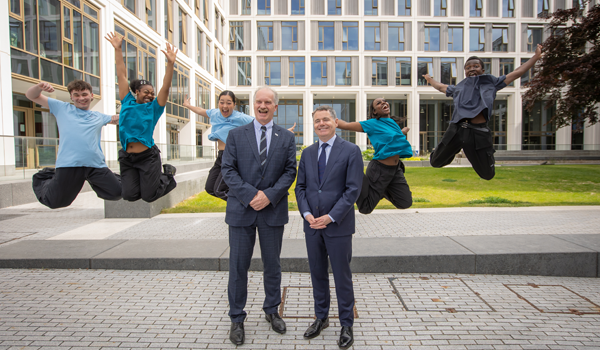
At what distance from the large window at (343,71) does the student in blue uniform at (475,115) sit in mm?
38665

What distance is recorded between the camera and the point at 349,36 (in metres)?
42.2

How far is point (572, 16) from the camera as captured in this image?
69.4ft

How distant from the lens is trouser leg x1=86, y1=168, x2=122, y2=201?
4900mm

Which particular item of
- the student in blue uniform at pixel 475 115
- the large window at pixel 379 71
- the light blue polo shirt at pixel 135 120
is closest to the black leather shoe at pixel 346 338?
the student in blue uniform at pixel 475 115

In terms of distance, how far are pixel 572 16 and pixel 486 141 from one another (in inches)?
904

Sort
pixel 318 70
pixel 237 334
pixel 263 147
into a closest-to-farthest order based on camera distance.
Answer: pixel 237 334 < pixel 263 147 < pixel 318 70

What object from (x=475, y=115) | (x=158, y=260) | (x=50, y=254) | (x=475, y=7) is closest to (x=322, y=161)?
(x=475, y=115)

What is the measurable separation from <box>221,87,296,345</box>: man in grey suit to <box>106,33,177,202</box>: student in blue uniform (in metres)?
1.56

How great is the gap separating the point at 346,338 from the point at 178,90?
28596 millimetres

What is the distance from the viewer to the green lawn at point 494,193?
1222cm

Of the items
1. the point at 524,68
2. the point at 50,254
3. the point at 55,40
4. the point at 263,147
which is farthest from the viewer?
the point at 55,40

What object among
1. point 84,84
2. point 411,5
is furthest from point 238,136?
point 411,5

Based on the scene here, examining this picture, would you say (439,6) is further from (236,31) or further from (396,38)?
(236,31)

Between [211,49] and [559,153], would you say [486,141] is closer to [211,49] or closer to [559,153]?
[211,49]
